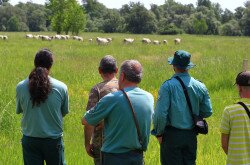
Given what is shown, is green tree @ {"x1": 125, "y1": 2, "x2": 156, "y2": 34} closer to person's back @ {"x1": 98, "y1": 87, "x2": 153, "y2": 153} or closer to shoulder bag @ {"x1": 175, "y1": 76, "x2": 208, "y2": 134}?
shoulder bag @ {"x1": 175, "y1": 76, "x2": 208, "y2": 134}

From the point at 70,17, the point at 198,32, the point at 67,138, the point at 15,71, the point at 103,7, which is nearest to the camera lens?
the point at 67,138

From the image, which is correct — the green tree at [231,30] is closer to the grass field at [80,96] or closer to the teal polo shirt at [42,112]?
the grass field at [80,96]

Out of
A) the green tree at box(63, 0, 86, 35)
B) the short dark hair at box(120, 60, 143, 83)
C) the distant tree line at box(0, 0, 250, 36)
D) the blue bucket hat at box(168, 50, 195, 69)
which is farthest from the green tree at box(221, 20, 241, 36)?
the short dark hair at box(120, 60, 143, 83)

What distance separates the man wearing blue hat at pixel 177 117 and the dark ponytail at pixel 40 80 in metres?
1.25

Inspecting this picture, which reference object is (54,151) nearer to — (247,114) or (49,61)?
(49,61)

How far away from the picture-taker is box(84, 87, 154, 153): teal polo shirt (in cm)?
450

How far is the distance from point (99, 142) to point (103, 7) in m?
147

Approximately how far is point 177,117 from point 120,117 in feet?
3.17

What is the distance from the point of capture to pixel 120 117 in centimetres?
452

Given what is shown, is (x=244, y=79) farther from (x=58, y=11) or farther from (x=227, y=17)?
(x=227, y=17)

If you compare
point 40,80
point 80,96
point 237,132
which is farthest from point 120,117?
point 80,96

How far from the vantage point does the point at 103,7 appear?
150 metres

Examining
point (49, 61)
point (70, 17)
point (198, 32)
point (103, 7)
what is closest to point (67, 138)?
point (49, 61)

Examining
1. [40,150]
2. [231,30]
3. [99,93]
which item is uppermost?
[99,93]
